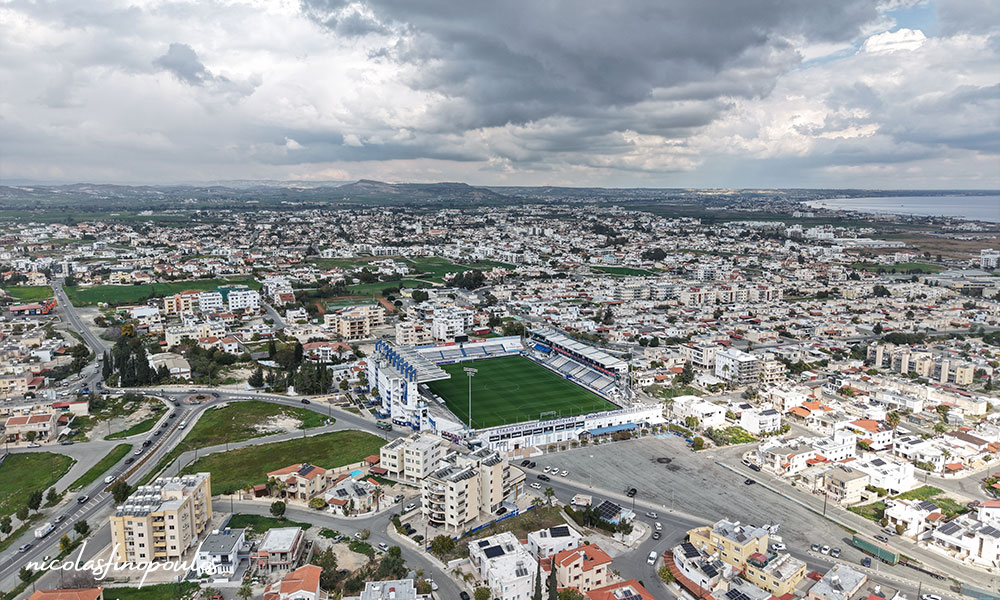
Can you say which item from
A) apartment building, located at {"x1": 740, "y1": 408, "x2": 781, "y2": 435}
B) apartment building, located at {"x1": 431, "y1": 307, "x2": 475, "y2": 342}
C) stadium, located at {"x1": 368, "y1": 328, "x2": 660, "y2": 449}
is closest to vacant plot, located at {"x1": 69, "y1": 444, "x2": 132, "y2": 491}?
stadium, located at {"x1": 368, "y1": 328, "x2": 660, "y2": 449}

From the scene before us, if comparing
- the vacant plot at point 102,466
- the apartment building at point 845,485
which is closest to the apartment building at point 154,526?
the vacant plot at point 102,466

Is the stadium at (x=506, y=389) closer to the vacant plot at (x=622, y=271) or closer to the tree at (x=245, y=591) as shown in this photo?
the tree at (x=245, y=591)

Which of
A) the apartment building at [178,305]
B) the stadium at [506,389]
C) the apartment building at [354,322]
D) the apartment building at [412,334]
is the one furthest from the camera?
the apartment building at [178,305]

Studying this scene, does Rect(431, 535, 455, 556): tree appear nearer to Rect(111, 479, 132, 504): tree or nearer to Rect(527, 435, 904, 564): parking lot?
Rect(527, 435, 904, 564): parking lot

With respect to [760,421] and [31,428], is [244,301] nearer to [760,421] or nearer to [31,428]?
[31,428]

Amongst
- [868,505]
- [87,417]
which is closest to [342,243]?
[87,417]

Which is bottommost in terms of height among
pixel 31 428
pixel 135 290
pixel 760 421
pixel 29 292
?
pixel 760 421

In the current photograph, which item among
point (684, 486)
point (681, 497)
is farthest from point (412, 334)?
point (681, 497)
